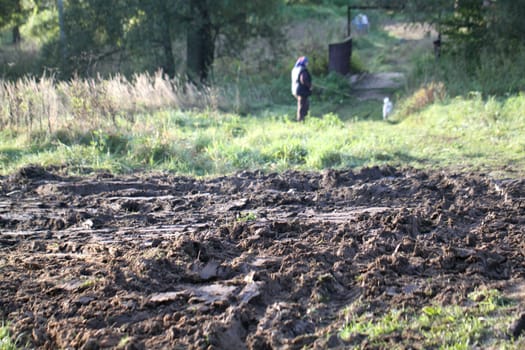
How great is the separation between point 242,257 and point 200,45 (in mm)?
17722

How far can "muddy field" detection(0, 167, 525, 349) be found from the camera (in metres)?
5.03

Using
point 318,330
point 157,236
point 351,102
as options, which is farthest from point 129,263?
point 351,102

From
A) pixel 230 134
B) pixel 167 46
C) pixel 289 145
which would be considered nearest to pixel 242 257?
pixel 289 145

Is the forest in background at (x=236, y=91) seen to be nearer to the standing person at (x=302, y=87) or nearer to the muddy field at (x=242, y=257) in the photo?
the standing person at (x=302, y=87)

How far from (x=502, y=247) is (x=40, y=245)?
4.65 meters

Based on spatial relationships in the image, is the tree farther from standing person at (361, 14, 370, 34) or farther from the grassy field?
standing person at (361, 14, 370, 34)

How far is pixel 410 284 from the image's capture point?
5.66 metres

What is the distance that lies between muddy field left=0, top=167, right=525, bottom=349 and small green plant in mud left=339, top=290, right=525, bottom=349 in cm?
10

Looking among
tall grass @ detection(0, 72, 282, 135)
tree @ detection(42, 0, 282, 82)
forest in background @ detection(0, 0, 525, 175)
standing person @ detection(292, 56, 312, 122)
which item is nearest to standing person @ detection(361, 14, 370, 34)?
forest in background @ detection(0, 0, 525, 175)

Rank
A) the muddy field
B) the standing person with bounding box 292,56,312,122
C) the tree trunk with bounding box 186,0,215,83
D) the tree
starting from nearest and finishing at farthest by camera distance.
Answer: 1. the muddy field
2. the standing person with bounding box 292,56,312,122
3. the tree
4. the tree trunk with bounding box 186,0,215,83

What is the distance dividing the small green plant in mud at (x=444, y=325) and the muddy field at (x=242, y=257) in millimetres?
95

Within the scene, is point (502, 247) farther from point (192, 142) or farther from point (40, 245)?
point (192, 142)

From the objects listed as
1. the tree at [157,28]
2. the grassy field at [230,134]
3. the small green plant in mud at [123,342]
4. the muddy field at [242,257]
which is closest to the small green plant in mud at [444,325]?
the muddy field at [242,257]

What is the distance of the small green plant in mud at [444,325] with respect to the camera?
4.66m
